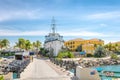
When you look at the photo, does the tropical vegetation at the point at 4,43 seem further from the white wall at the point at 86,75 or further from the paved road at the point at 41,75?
the white wall at the point at 86,75

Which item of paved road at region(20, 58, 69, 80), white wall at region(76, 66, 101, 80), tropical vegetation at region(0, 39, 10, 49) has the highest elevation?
tropical vegetation at region(0, 39, 10, 49)

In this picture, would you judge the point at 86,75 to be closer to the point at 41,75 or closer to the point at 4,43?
the point at 41,75

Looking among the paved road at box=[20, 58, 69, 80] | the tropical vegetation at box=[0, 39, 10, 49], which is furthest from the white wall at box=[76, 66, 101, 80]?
the tropical vegetation at box=[0, 39, 10, 49]

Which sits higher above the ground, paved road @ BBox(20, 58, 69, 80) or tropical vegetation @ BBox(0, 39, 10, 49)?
tropical vegetation @ BBox(0, 39, 10, 49)

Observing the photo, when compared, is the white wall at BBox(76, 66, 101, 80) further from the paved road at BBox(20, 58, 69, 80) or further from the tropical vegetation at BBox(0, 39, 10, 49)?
the tropical vegetation at BBox(0, 39, 10, 49)

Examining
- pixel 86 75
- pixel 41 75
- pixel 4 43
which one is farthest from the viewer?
pixel 4 43

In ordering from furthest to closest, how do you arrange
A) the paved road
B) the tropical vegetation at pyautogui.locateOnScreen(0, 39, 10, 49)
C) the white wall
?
the tropical vegetation at pyautogui.locateOnScreen(0, 39, 10, 49)
the paved road
the white wall

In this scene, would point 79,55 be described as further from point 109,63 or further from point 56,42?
point 109,63

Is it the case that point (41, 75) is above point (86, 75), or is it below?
below

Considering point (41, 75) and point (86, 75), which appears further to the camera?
point (41, 75)

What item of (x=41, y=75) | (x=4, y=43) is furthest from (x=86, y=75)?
(x=4, y=43)

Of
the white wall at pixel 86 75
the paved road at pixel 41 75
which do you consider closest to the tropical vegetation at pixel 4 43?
the paved road at pixel 41 75

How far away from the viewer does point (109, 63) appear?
261 feet

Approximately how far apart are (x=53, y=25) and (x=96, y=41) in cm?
2599
